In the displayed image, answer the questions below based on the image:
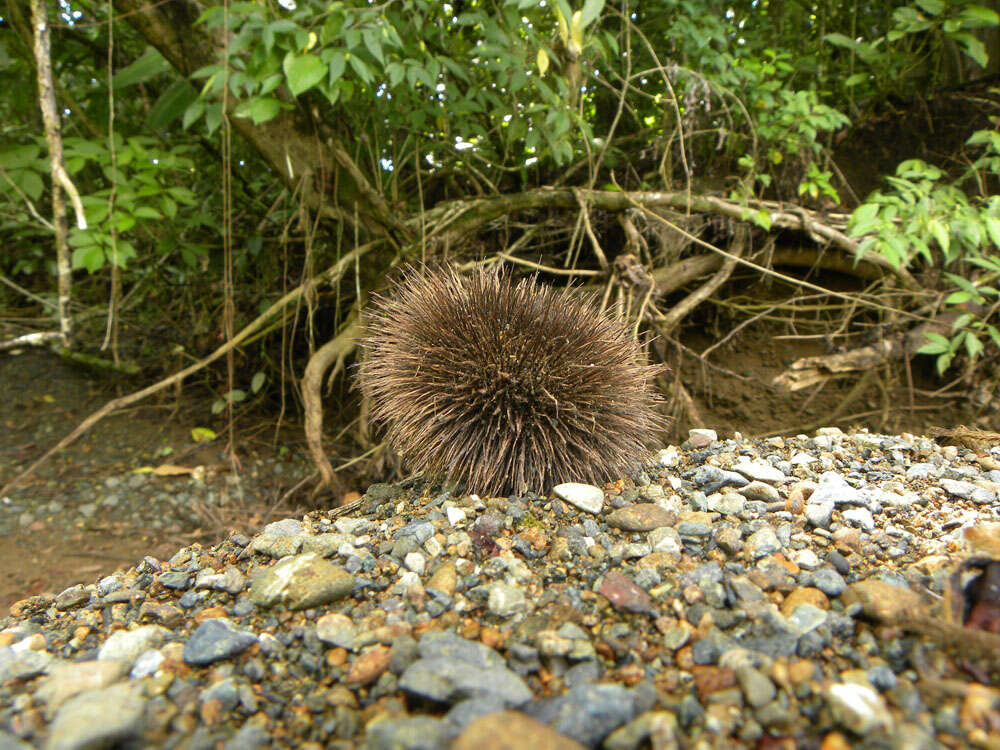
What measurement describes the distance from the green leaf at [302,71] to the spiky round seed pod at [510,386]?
0.70 metres

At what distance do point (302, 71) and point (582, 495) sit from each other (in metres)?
1.49

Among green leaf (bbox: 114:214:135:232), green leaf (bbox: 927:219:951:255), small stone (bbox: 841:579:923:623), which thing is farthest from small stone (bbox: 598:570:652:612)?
green leaf (bbox: 114:214:135:232)

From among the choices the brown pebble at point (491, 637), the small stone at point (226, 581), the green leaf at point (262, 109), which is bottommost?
A: the small stone at point (226, 581)

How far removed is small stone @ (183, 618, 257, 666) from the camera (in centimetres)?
116

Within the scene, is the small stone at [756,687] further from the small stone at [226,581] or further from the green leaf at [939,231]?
the green leaf at [939,231]

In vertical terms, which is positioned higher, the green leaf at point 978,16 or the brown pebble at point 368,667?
the green leaf at point 978,16

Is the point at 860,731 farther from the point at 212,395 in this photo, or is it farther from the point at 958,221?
the point at 212,395

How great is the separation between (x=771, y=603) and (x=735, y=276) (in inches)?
102

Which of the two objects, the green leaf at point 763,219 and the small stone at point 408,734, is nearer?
the small stone at point 408,734

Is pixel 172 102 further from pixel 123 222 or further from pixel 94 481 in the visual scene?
pixel 94 481

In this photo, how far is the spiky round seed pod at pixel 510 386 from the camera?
170 cm

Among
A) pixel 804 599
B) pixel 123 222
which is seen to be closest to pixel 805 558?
pixel 804 599

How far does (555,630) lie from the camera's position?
1.17m

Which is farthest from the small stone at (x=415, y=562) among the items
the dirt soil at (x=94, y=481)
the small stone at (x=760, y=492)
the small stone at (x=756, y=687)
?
the dirt soil at (x=94, y=481)
